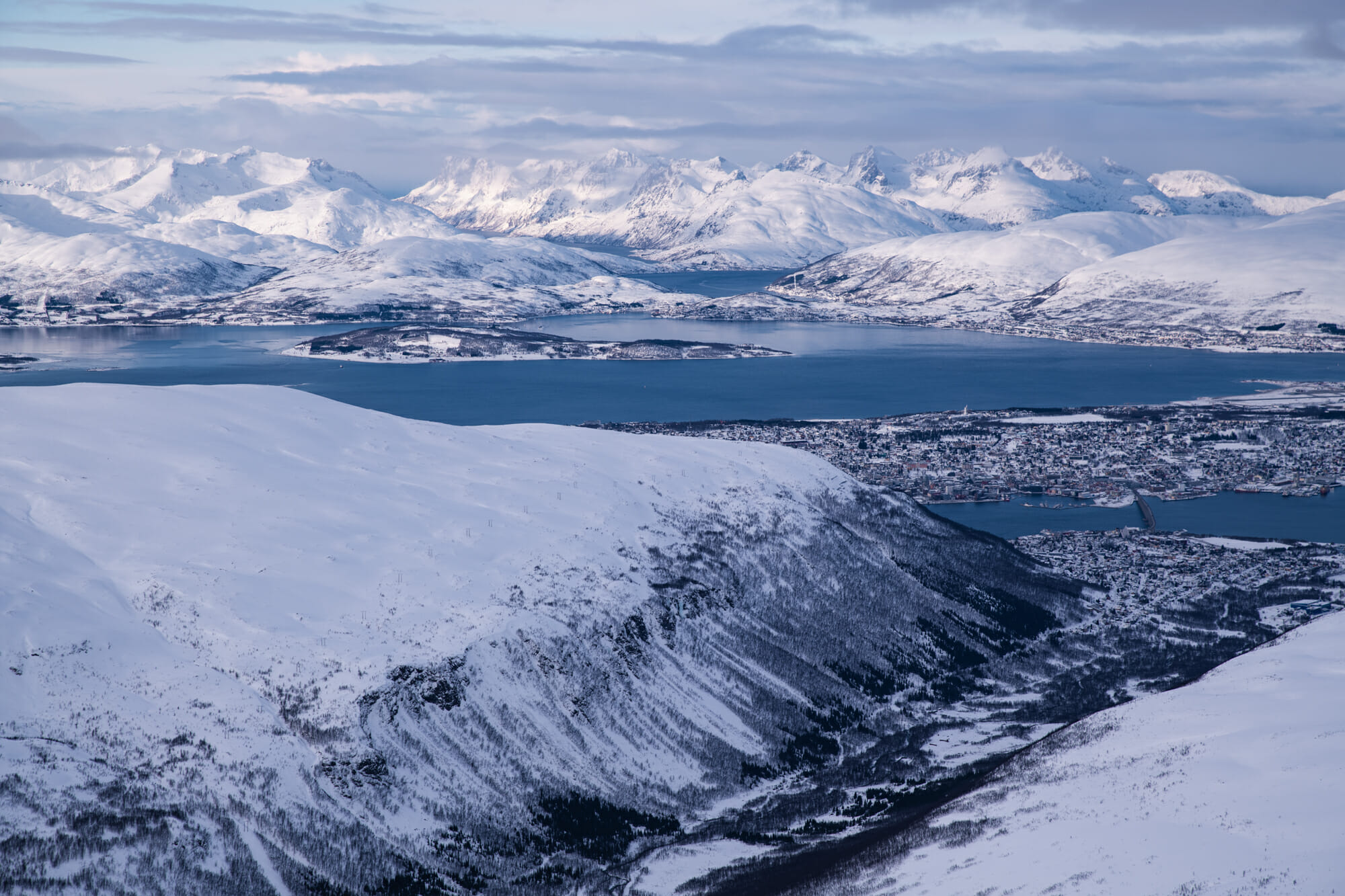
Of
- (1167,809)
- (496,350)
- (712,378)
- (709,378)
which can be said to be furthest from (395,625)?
(496,350)

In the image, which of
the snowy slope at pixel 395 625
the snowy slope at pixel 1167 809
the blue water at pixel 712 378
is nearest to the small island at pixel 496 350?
the blue water at pixel 712 378

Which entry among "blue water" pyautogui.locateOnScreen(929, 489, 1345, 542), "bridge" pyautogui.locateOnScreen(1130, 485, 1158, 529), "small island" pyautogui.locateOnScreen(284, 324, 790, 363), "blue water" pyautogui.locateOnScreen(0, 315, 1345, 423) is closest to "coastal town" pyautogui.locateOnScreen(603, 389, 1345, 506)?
"bridge" pyautogui.locateOnScreen(1130, 485, 1158, 529)

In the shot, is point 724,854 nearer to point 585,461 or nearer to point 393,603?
point 393,603

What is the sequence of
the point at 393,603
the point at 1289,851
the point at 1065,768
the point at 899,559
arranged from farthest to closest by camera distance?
1. the point at 899,559
2. the point at 393,603
3. the point at 1065,768
4. the point at 1289,851

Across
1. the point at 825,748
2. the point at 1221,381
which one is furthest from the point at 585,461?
the point at 1221,381

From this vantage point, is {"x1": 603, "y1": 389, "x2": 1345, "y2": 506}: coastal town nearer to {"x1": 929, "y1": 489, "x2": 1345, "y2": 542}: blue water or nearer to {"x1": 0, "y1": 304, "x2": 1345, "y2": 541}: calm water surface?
{"x1": 929, "y1": 489, "x2": 1345, "y2": 542}: blue water

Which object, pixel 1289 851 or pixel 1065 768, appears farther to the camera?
pixel 1065 768

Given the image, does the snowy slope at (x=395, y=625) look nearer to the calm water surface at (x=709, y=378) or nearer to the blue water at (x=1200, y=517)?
the blue water at (x=1200, y=517)
